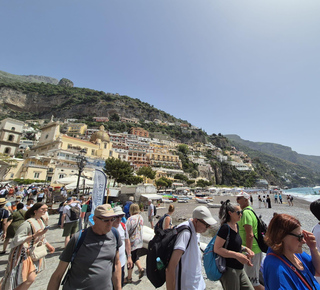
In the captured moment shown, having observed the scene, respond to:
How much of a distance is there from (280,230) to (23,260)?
3.11m

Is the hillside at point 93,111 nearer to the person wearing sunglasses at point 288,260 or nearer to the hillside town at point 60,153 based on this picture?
the hillside town at point 60,153

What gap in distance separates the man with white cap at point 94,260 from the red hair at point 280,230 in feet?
A: 5.19

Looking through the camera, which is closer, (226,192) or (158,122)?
(226,192)

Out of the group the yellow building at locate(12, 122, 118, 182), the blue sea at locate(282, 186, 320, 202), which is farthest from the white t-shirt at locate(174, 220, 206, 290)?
the blue sea at locate(282, 186, 320, 202)

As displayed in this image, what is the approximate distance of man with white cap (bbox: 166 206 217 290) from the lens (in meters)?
1.64

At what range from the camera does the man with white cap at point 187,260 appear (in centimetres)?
164

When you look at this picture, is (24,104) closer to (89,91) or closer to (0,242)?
(89,91)

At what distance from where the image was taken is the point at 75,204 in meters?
4.90

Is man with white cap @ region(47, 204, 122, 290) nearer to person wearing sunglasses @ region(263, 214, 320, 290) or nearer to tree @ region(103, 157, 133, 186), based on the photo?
person wearing sunglasses @ region(263, 214, 320, 290)

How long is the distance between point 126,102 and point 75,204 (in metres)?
113

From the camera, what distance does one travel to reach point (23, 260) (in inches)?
84.7

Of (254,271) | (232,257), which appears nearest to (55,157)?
(254,271)

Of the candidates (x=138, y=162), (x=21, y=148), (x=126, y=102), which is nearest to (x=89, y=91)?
(x=126, y=102)

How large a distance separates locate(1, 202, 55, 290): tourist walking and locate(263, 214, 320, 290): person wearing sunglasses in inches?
111
